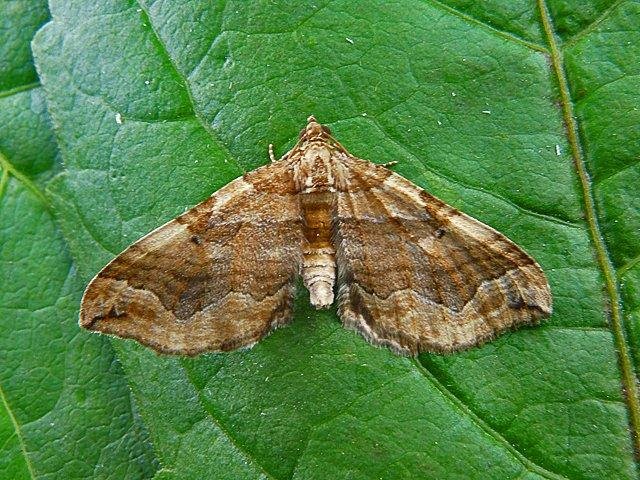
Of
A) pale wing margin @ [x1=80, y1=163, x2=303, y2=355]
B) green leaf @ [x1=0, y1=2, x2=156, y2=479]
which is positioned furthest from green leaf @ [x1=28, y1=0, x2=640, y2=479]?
green leaf @ [x1=0, y1=2, x2=156, y2=479]

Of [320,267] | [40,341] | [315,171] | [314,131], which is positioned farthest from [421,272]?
[40,341]

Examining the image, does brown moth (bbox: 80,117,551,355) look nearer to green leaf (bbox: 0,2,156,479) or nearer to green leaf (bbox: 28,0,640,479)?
green leaf (bbox: 28,0,640,479)

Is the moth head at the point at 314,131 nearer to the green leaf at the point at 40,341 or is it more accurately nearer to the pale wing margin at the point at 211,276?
the pale wing margin at the point at 211,276

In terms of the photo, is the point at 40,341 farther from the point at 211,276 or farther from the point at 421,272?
the point at 421,272

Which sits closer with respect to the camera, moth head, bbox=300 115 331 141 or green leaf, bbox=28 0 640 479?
green leaf, bbox=28 0 640 479

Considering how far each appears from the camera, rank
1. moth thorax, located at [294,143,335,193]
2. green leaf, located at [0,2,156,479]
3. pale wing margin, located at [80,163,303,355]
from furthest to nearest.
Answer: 1. green leaf, located at [0,2,156,479]
2. moth thorax, located at [294,143,335,193]
3. pale wing margin, located at [80,163,303,355]

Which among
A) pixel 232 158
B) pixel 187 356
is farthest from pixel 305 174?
pixel 187 356
